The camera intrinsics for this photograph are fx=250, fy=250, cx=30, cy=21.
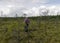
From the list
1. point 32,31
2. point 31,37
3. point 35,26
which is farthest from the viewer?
point 35,26

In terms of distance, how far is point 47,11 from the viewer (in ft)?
54.4

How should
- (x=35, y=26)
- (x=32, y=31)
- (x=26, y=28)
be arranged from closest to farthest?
1. (x=26, y=28)
2. (x=32, y=31)
3. (x=35, y=26)

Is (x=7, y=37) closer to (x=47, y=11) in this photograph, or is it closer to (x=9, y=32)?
(x=9, y=32)

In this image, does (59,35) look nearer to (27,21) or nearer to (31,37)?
(31,37)

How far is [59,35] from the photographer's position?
838 inches

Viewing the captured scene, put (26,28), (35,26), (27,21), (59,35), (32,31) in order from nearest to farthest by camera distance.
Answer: (27,21) < (26,28) < (59,35) < (32,31) < (35,26)

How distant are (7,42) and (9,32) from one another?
11.2 feet

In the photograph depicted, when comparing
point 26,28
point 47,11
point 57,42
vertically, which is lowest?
point 57,42

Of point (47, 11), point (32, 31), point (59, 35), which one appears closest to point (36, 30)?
point (32, 31)

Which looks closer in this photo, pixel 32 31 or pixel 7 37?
pixel 7 37

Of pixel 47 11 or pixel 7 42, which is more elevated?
pixel 47 11

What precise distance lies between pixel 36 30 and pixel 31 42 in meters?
6.38

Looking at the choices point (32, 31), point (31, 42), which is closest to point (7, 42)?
point (31, 42)

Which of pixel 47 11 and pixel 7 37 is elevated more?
pixel 47 11
